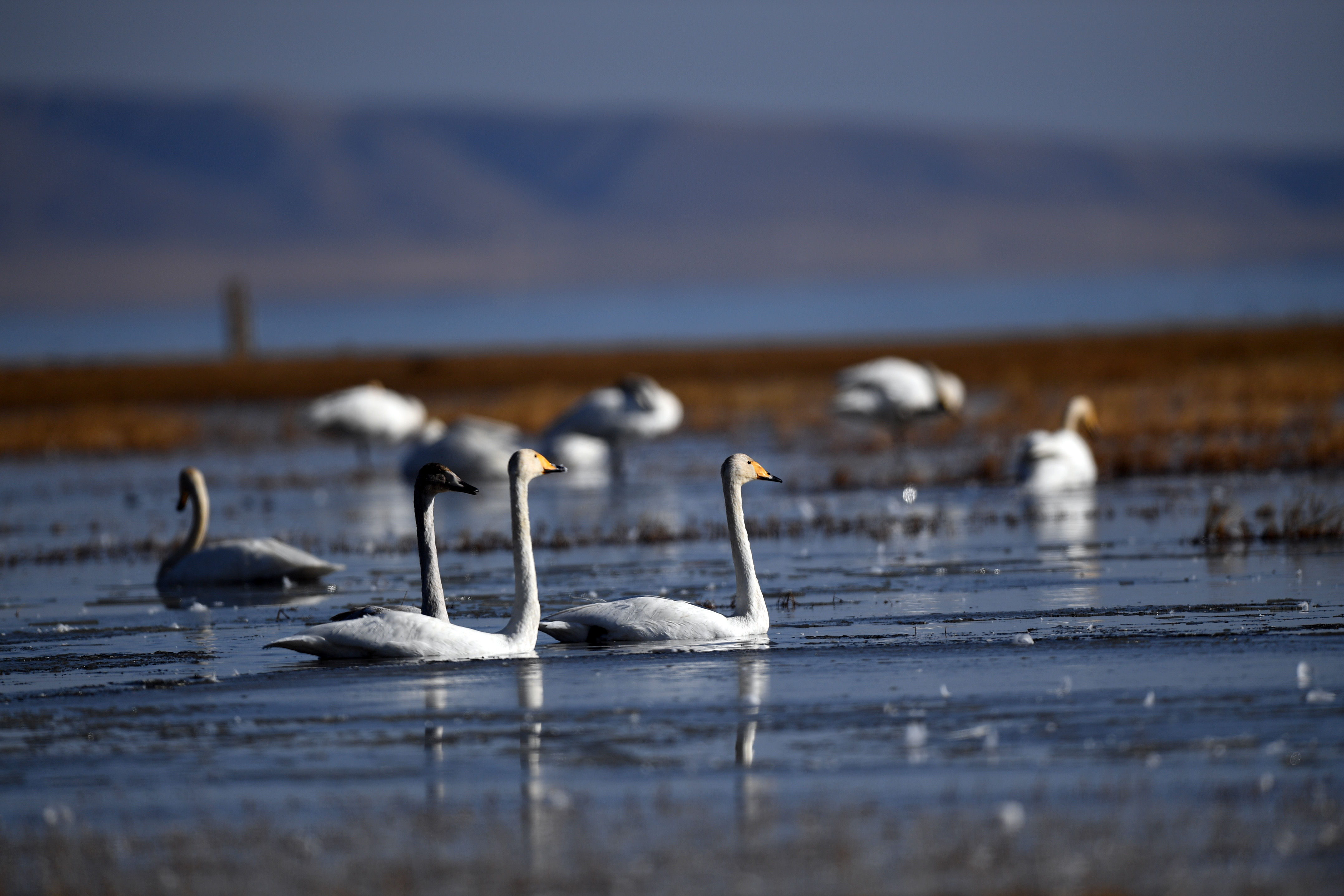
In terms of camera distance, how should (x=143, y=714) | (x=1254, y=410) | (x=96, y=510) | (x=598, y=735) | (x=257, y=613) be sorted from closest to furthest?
(x=598, y=735)
(x=143, y=714)
(x=257, y=613)
(x=96, y=510)
(x=1254, y=410)

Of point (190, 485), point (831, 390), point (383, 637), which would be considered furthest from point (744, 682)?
point (831, 390)

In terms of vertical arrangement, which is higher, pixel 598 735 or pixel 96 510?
pixel 96 510

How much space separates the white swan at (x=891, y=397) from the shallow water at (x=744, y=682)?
7.45m

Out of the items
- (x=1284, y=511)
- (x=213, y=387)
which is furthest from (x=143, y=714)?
(x=213, y=387)

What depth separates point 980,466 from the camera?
69.1 ft

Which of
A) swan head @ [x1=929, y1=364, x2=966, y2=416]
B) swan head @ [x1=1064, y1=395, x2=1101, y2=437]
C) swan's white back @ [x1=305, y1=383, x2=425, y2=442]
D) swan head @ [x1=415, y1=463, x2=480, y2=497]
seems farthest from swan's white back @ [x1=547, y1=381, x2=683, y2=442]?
swan head @ [x1=415, y1=463, x2=480, y2=497]

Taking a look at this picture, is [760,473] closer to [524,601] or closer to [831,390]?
[524,601]

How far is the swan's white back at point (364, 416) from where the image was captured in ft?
86.8

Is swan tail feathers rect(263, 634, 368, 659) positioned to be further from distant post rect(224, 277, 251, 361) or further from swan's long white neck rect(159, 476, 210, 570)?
distant post rect(224, 277, 251, 361)

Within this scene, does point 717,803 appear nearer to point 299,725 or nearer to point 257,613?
point 299,725

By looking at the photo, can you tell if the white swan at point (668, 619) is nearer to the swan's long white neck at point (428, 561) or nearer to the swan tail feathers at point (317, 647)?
the swan's long white neck at point (428, 561)

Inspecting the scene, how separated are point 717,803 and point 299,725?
7.84ft

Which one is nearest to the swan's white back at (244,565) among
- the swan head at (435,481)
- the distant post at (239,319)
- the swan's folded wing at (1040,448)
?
the swan head at (435,481)

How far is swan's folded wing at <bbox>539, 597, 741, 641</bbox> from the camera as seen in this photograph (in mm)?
10438
